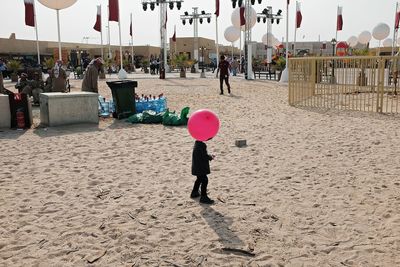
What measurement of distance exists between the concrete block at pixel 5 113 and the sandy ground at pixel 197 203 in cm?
112

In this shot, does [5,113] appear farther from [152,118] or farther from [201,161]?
[201,161]

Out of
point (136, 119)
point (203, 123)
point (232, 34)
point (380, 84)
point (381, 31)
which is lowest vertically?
point (136, 119)

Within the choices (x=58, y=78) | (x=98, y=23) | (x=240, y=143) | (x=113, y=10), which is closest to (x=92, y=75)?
(x=58, y=78)

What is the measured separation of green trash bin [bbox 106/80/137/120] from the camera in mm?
10781

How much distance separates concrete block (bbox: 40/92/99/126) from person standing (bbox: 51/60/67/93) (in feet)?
8.04

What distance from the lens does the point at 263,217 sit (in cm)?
430

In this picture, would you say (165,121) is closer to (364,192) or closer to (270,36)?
(364,192)

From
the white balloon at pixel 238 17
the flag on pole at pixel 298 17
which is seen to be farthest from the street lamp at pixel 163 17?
the flag on pole at pixel 298 17

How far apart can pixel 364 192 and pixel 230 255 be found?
2373mm

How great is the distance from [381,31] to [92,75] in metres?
29.8

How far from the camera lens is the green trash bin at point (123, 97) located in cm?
1078

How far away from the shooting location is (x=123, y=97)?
11.0 metres

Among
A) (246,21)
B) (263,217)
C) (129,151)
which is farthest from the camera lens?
(246,21)

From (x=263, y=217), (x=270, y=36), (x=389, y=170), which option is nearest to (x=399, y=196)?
(x=389, y=170)
